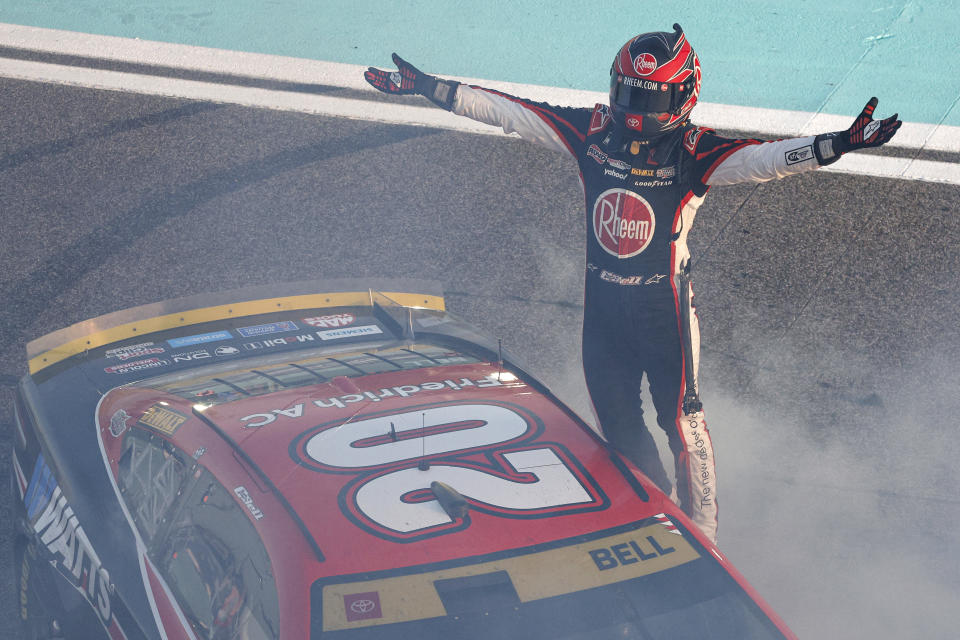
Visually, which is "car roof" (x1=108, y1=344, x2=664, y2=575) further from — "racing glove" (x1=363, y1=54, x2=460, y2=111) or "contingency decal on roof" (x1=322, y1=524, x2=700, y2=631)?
"racing glove" (x1=363, y1=54, x2=460, y2=111)

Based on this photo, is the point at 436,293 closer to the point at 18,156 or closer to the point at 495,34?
the point at 18,156

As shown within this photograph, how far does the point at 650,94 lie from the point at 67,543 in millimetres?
2619

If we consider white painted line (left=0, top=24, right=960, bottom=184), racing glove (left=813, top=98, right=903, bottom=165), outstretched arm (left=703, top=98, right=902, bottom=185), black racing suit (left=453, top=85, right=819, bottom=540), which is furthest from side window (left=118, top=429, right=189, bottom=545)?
white painted line (left=0, top=24, right=960, bottom=184)

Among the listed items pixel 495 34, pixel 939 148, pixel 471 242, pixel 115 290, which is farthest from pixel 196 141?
pixel 939 148

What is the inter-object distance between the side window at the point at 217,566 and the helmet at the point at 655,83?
2095 millimetres

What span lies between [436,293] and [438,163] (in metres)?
2.57

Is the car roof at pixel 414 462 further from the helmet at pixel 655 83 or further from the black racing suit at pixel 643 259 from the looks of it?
the helmet at pixel 655 83

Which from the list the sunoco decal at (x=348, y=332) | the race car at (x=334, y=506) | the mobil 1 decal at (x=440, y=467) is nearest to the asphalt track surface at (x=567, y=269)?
the race car at (x=334, y=506)

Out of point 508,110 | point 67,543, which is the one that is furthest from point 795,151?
point 67,543

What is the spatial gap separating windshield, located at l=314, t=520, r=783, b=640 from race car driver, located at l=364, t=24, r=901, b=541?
1428mm

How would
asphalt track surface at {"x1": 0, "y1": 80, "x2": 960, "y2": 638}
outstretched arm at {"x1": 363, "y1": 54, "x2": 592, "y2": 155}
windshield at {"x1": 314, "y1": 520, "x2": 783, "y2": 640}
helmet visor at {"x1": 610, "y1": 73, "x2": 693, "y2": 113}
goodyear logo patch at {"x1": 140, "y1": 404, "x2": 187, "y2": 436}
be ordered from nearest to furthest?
windshield at {"x1": 314, "y1": 520, "x2": 783, "y2": 640} < goodyear logo patch at {"x1": 140, "y1": 404, "x2": 187, "y2": 436} < helmet visor at {"x1": 610, "y1": 73, "x2": 693, "y2": 113} < outstretched arm at {"x1": 363, "y1": 54, "x2": 592, "y2": 155} < asphalt track surface at {"x1": 0, "y1": 80, "x2": 960, "y2": 638}

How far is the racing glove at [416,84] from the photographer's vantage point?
13.1 feet

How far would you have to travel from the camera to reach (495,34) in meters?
7.97

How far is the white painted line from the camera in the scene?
654 centimetres
